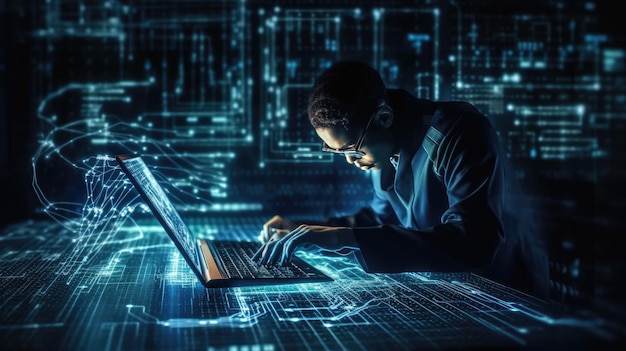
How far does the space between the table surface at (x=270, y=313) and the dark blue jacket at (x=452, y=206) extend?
0.31ft

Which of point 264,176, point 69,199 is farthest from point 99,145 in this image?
point 264,176

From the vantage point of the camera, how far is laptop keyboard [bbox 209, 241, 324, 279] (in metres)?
1.63

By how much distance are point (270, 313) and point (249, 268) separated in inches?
17.7

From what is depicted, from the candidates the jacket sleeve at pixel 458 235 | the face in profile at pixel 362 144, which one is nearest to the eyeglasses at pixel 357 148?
the face in profile at pixel 362 144

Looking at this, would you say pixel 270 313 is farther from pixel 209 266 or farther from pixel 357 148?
pixel 357 148

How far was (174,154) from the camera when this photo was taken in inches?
132

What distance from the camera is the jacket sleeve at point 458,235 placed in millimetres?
1633

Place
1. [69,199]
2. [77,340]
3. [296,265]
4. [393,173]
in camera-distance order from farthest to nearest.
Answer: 1. [69,199]
2. [393,173]
3. [296,265]
4. [77,340]

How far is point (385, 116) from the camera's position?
1.97 meters

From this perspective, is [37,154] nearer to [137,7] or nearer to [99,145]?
[99,145]

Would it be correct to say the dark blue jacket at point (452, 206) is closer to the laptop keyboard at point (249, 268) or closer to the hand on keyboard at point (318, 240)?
the hand on keyboard at point (318, 240)

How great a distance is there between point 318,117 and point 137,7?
1954 millimetres

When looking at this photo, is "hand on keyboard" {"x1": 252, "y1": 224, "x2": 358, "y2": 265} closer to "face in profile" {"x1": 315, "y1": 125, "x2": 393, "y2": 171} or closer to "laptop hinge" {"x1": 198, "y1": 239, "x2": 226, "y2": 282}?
"laptop hinge" {"x1": 198, "y1": 239, "x2": 226, "y2": 282}

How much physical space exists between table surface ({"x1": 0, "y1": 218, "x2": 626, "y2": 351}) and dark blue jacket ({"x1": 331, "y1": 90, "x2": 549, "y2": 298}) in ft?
0.31
